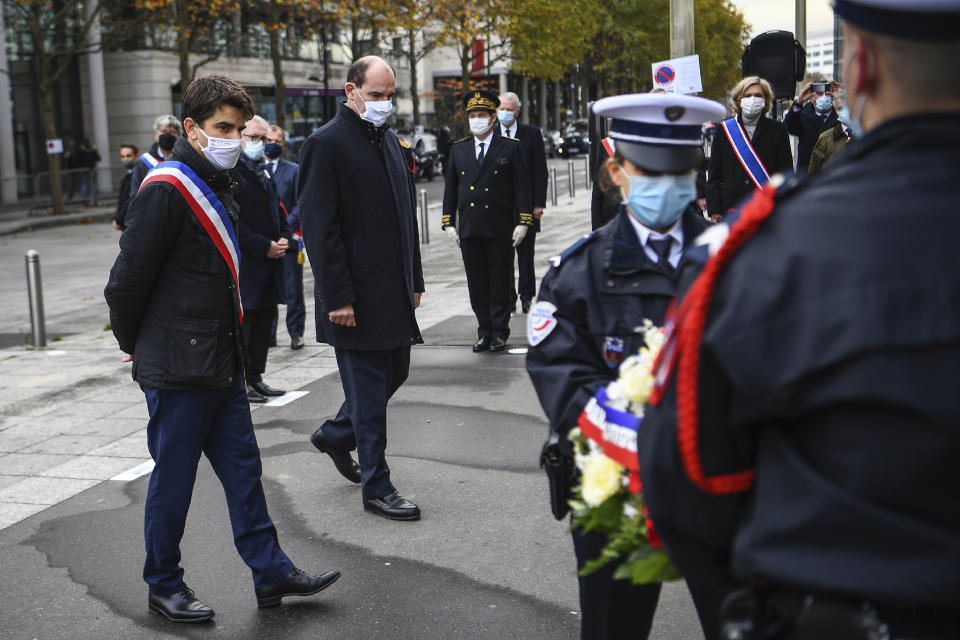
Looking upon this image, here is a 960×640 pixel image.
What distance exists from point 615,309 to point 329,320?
2.79m

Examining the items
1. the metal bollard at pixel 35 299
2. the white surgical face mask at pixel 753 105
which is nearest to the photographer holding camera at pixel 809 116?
the white surgical face mask at pixel 753 105

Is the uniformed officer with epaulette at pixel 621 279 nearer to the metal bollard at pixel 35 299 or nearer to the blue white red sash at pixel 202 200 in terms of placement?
the blue white red sash at pixel 202 200

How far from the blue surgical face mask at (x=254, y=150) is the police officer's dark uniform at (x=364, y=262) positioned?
386cm

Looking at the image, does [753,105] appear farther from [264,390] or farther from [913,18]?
[913,18]

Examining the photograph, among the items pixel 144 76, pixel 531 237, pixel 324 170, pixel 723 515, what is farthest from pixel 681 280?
pixel 144 76

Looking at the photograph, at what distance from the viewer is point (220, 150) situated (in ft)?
14.5

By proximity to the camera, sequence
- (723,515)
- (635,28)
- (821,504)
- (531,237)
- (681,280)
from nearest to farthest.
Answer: (821,504)
(723,515)
(681,280)
(531,237)
(635,28)

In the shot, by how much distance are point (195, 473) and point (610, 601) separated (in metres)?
2.05

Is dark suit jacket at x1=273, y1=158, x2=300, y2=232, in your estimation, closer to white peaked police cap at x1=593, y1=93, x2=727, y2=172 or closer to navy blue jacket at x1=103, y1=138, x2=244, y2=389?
navy blue jacket at x1=103, y1=138, x2=244, y2=389

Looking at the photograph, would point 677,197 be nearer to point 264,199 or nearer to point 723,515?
point 723,515

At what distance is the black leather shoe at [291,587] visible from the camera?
14.3 ft

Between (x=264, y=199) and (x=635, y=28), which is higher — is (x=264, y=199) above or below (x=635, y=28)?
below

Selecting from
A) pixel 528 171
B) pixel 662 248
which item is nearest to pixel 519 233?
pixel 528 171

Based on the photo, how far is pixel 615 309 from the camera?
2803 mm
